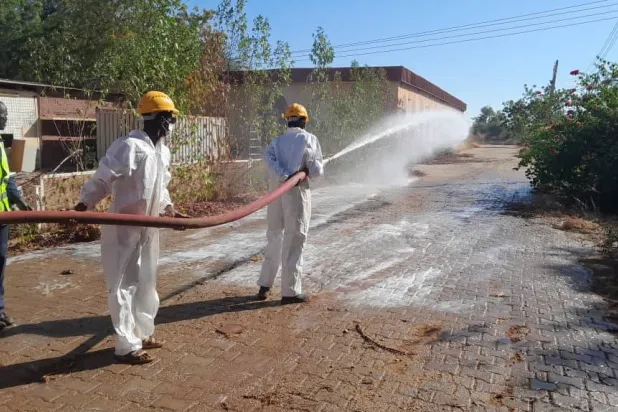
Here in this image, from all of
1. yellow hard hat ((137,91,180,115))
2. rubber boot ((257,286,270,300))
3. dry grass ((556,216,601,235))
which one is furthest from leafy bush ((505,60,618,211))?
yellow hard hat ((137,91,180,115))

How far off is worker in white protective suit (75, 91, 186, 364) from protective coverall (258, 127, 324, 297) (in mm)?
1459

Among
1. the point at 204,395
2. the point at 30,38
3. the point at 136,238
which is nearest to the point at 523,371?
the point at 204,395

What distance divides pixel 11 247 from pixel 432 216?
7.11m

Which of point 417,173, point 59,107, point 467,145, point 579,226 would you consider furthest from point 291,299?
point 467,145

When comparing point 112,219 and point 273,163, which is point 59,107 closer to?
point 273,163

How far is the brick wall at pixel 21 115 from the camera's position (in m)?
12.3

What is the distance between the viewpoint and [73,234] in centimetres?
771

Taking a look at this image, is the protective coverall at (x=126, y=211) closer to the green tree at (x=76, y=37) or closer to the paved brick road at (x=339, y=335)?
the paved brick road at (x=339, y=335)

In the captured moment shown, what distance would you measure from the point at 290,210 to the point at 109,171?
1.96 meters

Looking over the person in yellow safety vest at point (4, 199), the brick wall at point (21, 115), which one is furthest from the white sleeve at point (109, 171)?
the brick wall at point (21, 115)

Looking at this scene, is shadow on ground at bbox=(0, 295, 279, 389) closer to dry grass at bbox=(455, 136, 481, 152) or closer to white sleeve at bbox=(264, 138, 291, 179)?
white sleeve at bbox=(264, 138, 291, 179)

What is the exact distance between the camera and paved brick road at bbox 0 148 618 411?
3307 mm

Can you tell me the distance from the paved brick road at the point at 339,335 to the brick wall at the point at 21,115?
6.81 m

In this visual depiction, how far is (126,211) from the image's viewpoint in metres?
3.65
